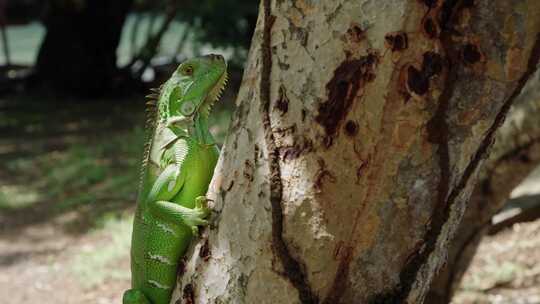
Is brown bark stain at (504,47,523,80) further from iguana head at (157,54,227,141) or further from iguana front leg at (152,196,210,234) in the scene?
iguana head at (157,54,227,141)

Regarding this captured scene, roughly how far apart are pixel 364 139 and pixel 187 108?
2.52 feet

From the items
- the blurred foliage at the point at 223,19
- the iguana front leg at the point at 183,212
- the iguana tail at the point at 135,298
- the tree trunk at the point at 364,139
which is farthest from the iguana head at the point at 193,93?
the blurred foliage at the point at 223,19

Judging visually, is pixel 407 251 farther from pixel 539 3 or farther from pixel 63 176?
pixel 63 176

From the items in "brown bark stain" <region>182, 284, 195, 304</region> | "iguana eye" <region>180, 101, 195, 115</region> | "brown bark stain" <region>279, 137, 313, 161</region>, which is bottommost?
"brown bark stain" <region>182, 284, 195, 304</region>

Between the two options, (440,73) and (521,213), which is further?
(521,213)

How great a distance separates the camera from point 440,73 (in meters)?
1.13

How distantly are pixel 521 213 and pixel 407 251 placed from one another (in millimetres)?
3481

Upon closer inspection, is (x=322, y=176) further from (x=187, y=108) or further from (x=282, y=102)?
(x=187, y=108)

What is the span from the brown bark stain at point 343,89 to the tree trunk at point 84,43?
10401 mm

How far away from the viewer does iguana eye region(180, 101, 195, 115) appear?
183cm

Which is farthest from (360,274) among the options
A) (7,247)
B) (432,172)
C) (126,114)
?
(126,114)

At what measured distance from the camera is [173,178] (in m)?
1.61

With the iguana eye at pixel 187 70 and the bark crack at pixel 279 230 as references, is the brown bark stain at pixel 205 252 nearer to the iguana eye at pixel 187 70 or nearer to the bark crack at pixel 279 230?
the bark crack at pixel 279 230

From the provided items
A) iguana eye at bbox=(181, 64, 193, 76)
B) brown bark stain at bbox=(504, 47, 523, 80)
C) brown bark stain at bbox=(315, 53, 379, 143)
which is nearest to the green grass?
iguana eye at bbox=(181, 64, 193, 76)
